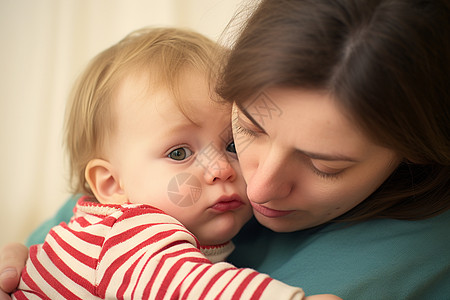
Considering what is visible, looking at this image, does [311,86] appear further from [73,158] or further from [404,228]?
[73,158]

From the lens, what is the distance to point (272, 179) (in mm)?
770

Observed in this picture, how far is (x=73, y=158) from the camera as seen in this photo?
4.08 feet

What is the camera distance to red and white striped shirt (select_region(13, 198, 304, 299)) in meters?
0.65

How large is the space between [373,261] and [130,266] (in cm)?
48

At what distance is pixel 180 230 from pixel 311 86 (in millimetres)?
346

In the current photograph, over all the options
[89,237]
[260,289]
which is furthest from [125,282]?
[260,289]

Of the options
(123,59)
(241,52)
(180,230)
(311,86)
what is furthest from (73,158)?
(311,86)

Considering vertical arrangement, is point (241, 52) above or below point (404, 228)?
above

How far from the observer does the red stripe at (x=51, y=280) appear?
2.71ft

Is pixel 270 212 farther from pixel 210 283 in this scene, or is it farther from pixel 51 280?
pixel 51 280

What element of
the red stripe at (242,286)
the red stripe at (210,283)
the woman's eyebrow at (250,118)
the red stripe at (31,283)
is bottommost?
the red stripe at (31,283)

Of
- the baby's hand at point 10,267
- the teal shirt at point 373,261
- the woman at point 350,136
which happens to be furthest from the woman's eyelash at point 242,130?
the baby's hand at point 10,267

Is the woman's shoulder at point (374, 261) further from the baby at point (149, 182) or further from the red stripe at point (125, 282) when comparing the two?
the red stripe at point (125, 282)

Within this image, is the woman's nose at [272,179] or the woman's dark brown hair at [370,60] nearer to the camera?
the woman's dark brown hair at [370,60]
